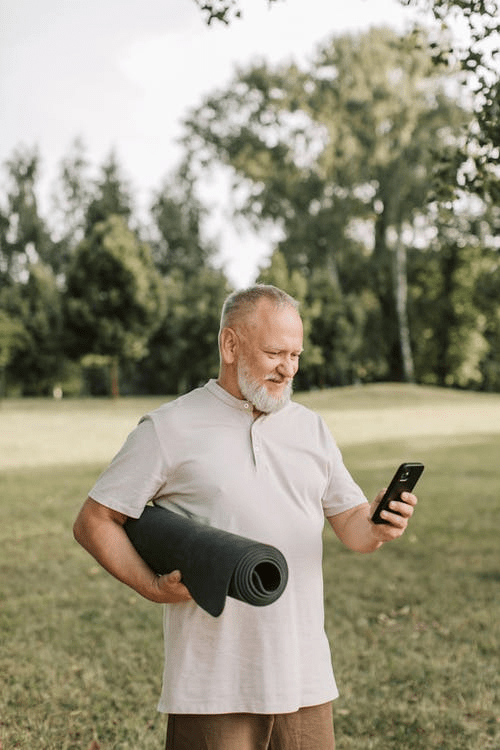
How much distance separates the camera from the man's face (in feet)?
8.67

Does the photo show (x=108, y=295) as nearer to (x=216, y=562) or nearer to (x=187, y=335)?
(x=187, y=335)

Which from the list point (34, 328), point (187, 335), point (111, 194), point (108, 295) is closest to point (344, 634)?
point (108, 295)

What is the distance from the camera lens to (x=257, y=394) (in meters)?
2.63

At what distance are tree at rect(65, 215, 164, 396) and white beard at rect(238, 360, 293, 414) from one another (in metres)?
37.0

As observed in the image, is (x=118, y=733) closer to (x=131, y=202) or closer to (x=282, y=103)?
(x=282, y=103)

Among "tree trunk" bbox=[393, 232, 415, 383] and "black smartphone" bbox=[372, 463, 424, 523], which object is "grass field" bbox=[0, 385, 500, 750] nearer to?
"black smartphone" bbox=[372, 463, 424, 523]

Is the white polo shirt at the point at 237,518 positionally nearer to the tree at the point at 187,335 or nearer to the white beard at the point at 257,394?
the white beard at the point at 257,394

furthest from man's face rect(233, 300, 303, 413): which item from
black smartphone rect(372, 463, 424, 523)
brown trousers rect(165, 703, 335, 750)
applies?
brown trousers rect(165, 703, 335, 750)

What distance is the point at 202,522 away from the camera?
8.36 feet

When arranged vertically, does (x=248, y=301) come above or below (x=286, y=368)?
above

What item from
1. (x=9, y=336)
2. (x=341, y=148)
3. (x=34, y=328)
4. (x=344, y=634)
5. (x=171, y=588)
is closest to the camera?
(x=171, y=588)

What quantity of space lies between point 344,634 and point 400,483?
4422 millimetres

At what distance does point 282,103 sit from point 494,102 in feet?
120

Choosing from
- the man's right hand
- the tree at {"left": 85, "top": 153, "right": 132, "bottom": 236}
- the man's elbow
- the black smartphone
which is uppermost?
the tree at {"left": 85, "top": 153, "right": 132, "bottom": 236}
